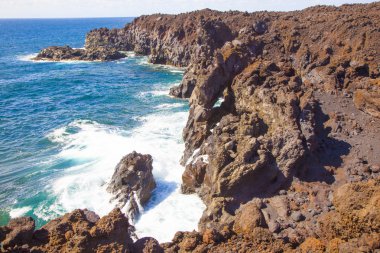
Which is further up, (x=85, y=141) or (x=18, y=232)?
(x=18, y=232)

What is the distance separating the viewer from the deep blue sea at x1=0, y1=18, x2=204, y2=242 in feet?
76.5

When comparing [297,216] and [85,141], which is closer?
[297,216]

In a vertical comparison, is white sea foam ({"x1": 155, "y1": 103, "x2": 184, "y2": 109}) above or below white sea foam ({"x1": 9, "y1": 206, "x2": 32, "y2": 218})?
above

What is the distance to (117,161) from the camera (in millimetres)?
30328

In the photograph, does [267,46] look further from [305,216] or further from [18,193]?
[18,193]

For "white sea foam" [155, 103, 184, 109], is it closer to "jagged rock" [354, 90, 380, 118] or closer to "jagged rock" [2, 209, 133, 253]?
"jagged rock" [354, 90, 380, 118]

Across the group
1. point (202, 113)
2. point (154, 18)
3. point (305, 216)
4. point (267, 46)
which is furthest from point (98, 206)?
point (154, 18)

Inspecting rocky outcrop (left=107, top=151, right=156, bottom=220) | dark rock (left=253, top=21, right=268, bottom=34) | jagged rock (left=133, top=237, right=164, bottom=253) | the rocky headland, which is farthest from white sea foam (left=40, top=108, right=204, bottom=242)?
dark rock (left=253, top=21, right=268, bottom=34)

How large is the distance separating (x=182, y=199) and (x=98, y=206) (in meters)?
6.18

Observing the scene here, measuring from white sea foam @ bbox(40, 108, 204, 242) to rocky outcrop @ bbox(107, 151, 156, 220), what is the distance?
622mm

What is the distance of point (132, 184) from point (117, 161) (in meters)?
7.37

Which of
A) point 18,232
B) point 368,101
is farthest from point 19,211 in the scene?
point 368,101

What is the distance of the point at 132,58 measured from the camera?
3637 inches

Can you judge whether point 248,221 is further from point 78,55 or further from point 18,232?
point 78,55
